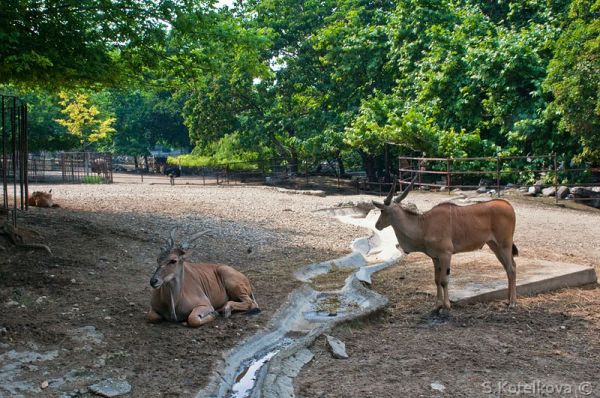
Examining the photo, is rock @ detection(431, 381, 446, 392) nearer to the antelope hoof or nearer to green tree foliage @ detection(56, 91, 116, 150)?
the antelope hoof

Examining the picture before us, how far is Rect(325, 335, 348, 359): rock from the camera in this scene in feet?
20.5

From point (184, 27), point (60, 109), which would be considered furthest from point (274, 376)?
point (60, 109)

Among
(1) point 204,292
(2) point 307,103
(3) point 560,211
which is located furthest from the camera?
(2) point 307,103

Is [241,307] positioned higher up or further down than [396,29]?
further down

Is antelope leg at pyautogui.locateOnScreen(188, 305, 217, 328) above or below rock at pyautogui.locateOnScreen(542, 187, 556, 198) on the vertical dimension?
below

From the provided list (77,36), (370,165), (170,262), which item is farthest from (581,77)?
(170,262)

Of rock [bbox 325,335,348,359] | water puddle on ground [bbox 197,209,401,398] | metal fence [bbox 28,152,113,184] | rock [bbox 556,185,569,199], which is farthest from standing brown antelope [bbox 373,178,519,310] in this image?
metal fence [bbox 28,152,113,184]

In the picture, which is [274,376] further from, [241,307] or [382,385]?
[241,307]

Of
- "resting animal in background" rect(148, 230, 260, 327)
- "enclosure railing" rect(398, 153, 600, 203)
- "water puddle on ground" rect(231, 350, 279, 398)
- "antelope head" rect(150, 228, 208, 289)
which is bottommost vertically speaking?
"water puddle on ground" rect(231, 350, 279, 398)

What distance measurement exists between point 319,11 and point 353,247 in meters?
23.5

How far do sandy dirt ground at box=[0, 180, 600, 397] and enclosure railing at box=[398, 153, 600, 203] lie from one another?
970cm

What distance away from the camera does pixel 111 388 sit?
5.32 m

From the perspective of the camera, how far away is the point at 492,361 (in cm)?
600

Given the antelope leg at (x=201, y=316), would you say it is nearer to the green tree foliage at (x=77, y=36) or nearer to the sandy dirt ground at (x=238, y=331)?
the sandy dirt ground at (x=238, y=331)
